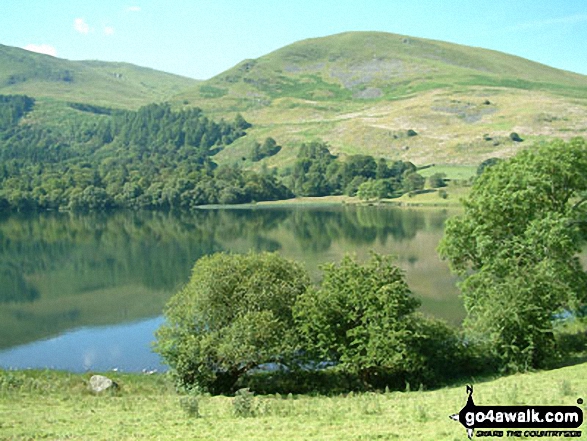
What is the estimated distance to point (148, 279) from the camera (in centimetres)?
6469

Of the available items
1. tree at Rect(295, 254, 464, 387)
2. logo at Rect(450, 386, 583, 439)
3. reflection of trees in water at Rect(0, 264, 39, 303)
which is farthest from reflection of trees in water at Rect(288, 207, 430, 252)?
logo at Rect(450, 386, 583, 439)

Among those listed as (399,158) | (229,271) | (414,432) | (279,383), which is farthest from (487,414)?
(399,158)

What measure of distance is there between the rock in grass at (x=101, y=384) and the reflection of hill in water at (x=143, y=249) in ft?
57.3

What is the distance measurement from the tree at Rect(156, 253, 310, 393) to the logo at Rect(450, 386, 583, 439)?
1406cm

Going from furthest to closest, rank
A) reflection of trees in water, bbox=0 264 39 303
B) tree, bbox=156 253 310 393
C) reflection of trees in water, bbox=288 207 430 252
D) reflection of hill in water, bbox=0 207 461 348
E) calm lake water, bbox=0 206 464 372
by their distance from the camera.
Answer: reflection of trees in water, bbox=288 207 430 252, reflection of trees in water, bbox=0 264 39 303, reflection of hill in water, bbox=0 207 461 348, calm lake water, bbox=0 206 464 372, tree, bbox=156 253 310 393

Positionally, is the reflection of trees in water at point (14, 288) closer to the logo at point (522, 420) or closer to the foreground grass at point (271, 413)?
the foreground grass at point (271, 413)

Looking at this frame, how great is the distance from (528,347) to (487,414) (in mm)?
12736

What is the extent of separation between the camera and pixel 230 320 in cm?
2936

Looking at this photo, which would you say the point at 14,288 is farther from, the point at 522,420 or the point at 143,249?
the point at 522,420

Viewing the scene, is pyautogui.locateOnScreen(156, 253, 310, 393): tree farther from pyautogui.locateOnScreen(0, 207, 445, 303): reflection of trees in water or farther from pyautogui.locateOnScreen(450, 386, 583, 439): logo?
pyautogui.locateOnScreen(0, 207, 445, 303): reflection of trees in water

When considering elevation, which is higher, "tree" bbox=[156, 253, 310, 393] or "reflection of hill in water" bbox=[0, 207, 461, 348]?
"tree" bbox=[156, 253, 310, 393]

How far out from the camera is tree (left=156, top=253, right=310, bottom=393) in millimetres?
27141

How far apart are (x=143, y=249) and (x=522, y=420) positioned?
258 ft

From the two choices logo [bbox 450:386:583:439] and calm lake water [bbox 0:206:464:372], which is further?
calm lake water [bbox 0:206:464:372]
